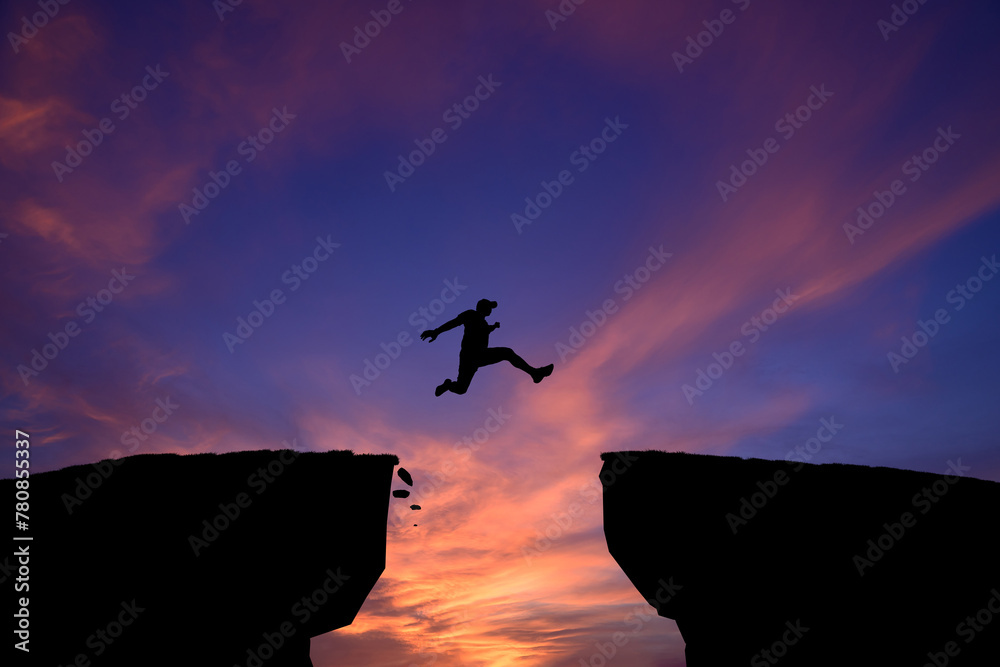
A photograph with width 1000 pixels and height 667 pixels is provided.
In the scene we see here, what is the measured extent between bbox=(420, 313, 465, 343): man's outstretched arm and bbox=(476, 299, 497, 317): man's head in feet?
1.18

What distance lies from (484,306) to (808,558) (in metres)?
7.35

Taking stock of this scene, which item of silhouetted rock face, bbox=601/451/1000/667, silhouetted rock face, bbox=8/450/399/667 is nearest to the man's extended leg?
silhouetted rock face, bbox=601/451/1000/667

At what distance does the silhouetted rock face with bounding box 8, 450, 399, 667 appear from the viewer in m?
8.92

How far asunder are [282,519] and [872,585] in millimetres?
9859

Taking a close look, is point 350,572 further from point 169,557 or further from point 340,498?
point 169,557

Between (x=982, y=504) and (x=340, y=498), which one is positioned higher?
(x=340, y=498)

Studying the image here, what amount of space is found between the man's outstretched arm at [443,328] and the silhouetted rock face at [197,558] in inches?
114

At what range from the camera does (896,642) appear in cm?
Result: 907

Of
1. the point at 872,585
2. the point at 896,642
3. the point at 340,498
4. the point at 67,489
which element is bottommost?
the point at 896,642

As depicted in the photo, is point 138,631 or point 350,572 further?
point 350,572

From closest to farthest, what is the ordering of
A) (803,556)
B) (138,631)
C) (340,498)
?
1. (138,631)
2. (803,556)
3. (340,498)

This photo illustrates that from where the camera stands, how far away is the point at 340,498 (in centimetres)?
1021

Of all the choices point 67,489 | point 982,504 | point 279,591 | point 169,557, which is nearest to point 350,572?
point 279,591

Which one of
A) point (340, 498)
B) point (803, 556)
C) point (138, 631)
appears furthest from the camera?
point (340, 498)
